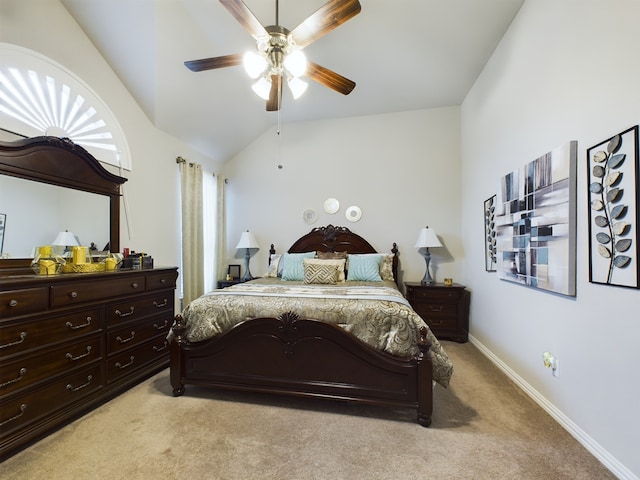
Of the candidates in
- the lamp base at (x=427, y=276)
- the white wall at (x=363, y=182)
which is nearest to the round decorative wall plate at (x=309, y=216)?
the white wall at (x=363, y=182)

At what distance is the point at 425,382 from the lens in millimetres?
1807

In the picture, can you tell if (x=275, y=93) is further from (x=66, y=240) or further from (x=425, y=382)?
(x=425, y=382)

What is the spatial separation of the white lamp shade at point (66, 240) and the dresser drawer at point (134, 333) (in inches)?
31.2

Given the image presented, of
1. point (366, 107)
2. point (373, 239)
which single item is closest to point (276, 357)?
point (373, 239)

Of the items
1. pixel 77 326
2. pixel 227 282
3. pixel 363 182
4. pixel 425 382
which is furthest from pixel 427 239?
pixel 77 326

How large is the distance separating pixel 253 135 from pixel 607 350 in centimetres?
454

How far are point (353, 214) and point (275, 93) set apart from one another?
85.9 inches

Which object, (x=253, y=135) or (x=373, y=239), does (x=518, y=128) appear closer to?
(x=373, y=239)

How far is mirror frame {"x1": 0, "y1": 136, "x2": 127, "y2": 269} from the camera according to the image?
6.30 ft

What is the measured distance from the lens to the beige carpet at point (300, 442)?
1438 mm

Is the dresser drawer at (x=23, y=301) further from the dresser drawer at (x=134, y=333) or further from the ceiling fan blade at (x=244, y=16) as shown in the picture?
the ceiling fan blade at (x=244, y=16)

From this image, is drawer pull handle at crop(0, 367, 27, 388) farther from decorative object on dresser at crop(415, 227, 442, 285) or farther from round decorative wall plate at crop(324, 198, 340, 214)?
decorative object on dresser at crop(415, 227, 442, 285)

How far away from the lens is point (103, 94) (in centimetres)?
261

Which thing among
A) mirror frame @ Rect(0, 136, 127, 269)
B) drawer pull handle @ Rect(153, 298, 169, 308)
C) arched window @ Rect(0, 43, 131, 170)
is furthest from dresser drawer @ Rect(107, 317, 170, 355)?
arched window @ Rect(0, 43, 131, 170)
